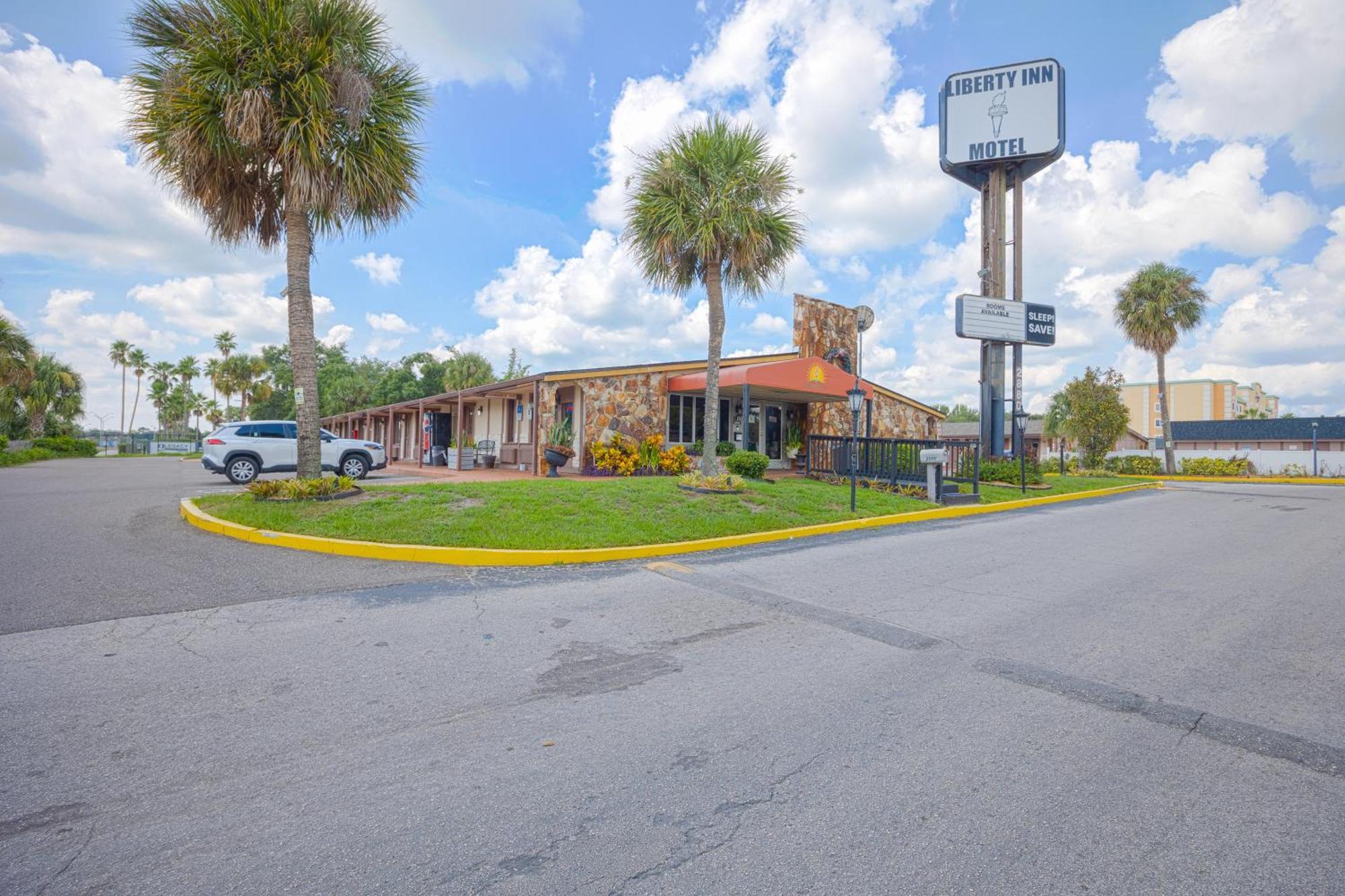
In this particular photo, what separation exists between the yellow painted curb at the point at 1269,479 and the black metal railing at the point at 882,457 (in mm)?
18012

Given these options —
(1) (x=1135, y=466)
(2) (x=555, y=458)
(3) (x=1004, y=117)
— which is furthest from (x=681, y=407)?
(1) (x=1135, y=466)

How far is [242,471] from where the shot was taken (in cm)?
1620

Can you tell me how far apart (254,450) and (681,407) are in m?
11.4

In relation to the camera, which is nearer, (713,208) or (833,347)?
(713,208)

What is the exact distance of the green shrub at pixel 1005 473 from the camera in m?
20.1

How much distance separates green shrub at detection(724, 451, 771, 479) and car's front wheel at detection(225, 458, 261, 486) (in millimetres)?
11951

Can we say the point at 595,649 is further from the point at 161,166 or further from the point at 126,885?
the point at 161,166

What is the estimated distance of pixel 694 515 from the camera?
34.1 feet

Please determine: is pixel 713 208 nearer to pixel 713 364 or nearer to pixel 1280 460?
pixel 713 364

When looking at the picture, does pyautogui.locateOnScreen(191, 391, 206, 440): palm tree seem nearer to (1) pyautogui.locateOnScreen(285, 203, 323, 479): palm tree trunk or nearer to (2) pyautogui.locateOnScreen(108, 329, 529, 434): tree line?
(2) pyautogui.locateOnScreen(108, 329, 529, 434): tree line

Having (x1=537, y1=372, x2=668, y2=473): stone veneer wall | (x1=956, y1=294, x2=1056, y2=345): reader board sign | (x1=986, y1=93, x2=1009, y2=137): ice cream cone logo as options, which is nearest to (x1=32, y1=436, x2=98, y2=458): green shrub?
(x1=537, y1=372, x2=668, y2=473): stone veneer wall

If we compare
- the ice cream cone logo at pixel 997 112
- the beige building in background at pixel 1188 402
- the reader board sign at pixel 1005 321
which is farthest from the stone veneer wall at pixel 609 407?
the beige building in background at pixel 1188 402

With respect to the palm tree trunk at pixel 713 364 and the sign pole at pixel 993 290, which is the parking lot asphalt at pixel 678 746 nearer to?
the palm tree trunk at pixel 713 364

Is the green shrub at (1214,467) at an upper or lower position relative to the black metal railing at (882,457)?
lower
